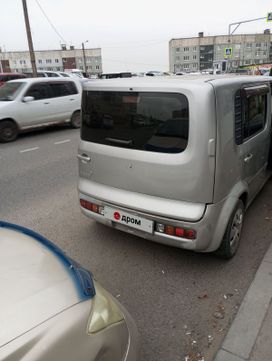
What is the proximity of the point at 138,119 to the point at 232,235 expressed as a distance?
152 centimetres

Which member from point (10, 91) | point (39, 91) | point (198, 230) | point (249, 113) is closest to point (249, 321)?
point (198, 230)

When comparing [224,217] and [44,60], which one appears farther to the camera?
[44,60]

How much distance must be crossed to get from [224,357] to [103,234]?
2.00 metres

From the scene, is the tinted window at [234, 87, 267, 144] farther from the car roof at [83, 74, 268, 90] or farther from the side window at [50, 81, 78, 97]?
the side window at [50, 81, 78, 97]

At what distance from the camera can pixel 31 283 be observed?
157cm

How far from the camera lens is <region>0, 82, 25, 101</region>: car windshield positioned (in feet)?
29.9

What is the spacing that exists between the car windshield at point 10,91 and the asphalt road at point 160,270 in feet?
16.1

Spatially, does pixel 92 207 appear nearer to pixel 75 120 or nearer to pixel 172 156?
pixel 172 156

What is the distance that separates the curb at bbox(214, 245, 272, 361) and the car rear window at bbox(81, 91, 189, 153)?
56.2 inches

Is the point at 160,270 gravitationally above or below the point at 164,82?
below

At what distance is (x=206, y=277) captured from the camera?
9.68ft

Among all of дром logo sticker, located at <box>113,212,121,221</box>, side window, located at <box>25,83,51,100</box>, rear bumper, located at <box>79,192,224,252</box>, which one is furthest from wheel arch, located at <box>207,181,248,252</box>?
side window, located at <box>25,83,51,100</box>

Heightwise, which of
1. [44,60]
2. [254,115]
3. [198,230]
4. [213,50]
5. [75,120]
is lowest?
[75,120]

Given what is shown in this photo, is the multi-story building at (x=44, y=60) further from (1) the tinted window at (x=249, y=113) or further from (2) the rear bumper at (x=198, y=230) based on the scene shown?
(2) the rear bumper at (x=198, y=230)
